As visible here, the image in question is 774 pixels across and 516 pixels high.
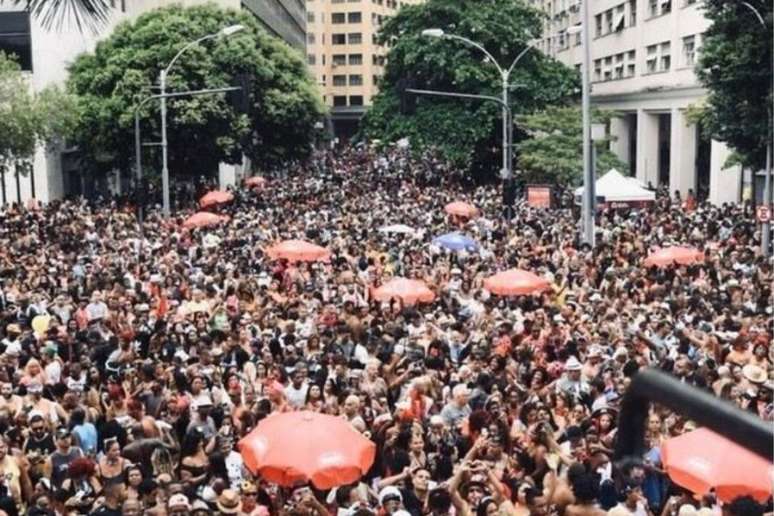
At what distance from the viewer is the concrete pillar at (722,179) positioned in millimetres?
40500

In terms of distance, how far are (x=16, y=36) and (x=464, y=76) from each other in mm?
18042

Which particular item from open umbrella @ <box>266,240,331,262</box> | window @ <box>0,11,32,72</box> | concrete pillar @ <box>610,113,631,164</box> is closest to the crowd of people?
open umbrella @ <box>266,240,331,262</box>

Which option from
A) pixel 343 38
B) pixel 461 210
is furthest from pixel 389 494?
pixel 343 38

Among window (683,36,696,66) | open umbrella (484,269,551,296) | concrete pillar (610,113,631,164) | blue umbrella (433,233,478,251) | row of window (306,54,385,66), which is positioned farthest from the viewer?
row of window (306,54,385,66)

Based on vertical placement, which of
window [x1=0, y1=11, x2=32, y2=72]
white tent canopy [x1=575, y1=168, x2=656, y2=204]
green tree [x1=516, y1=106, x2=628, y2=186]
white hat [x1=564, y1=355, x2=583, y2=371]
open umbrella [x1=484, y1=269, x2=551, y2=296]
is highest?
window [x1=0, y1=11, x2=32, y2=72]

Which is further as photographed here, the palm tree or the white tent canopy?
the white tent canopy

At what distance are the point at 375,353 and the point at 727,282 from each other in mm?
7928

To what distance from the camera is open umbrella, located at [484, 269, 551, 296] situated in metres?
16.7

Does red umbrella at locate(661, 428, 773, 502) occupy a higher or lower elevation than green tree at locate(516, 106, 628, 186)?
lower

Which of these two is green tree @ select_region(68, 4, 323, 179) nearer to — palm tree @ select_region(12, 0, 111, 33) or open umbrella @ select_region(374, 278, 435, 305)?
open umbrella @ select_region(374, 278, 435, 305)

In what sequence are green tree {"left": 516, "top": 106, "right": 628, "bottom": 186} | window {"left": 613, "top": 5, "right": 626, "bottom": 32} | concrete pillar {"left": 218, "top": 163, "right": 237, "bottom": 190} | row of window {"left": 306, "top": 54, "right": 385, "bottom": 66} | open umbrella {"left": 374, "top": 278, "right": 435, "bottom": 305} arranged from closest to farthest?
open umbrella {"left": 374, "top": 278, "right": 435, "bottom": 305}, green tree {"left": 516, "top": 106, "right": 628, "bottom": 186}, window {"left": 613, "top": 5, "right": 626, "bottom": 32}, concrete pillar {"left": 218, "top": 163, "right": 237, "bottom": 190}, row of window {"left": 306, "top": 54, "right": 385, "bottom": 66}

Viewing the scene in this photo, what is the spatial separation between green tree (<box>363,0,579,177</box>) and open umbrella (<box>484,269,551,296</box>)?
30064 millimetres

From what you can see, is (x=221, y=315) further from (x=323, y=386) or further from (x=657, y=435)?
(x=657, y=435)

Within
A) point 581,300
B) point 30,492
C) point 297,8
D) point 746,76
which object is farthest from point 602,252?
point 297,8
